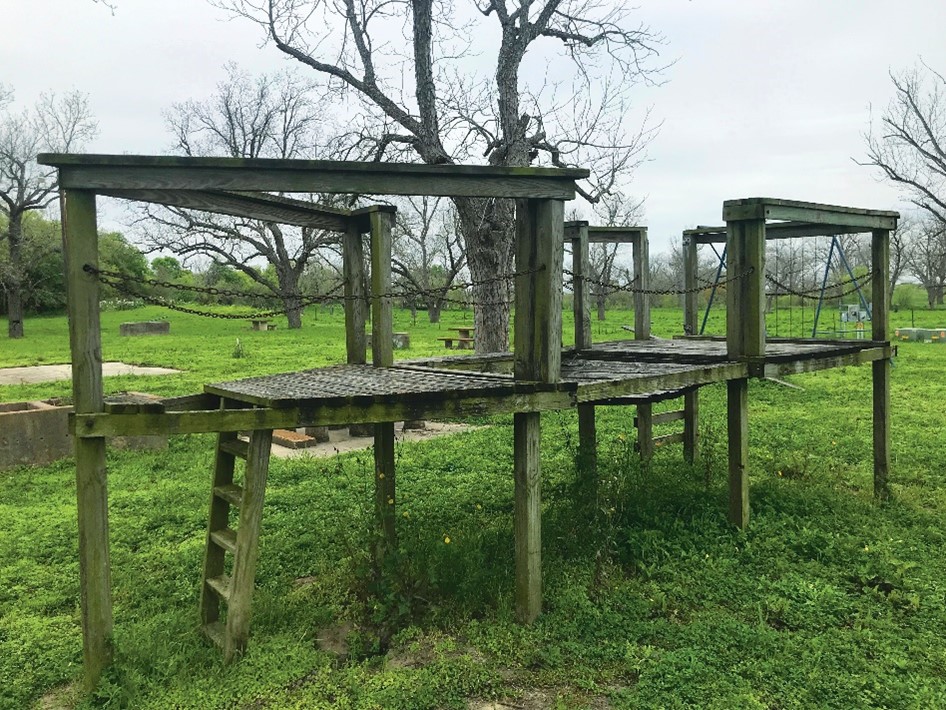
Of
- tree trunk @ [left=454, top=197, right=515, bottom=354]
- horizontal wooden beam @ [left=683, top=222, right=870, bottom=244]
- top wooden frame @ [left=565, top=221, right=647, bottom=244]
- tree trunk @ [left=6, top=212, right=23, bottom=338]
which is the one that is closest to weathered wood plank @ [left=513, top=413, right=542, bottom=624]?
top wooden frame @ [left=565, top=221, right=647, bottom=244]

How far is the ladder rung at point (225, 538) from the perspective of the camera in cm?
451

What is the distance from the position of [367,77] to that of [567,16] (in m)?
4.06

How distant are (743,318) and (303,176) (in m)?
3.71

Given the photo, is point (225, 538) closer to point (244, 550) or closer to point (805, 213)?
point (244, 550)

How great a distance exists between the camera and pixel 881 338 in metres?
7.73

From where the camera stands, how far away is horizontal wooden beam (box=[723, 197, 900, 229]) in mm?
5875

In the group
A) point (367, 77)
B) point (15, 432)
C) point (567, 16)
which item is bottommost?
point (15, 432)

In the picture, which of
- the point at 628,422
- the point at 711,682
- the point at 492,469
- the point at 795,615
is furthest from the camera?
the point at 628,422

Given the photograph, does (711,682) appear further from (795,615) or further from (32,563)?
(32,563)

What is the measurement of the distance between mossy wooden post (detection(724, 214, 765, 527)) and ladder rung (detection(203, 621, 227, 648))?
383 cm

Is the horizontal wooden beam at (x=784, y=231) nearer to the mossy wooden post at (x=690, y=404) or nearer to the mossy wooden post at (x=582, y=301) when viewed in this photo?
the mossy wooden post at (x=690, y=404)

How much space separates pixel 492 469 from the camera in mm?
8477

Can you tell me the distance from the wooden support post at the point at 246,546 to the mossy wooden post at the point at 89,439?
0.64 meters

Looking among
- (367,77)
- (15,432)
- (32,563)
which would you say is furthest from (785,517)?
(367,77)
